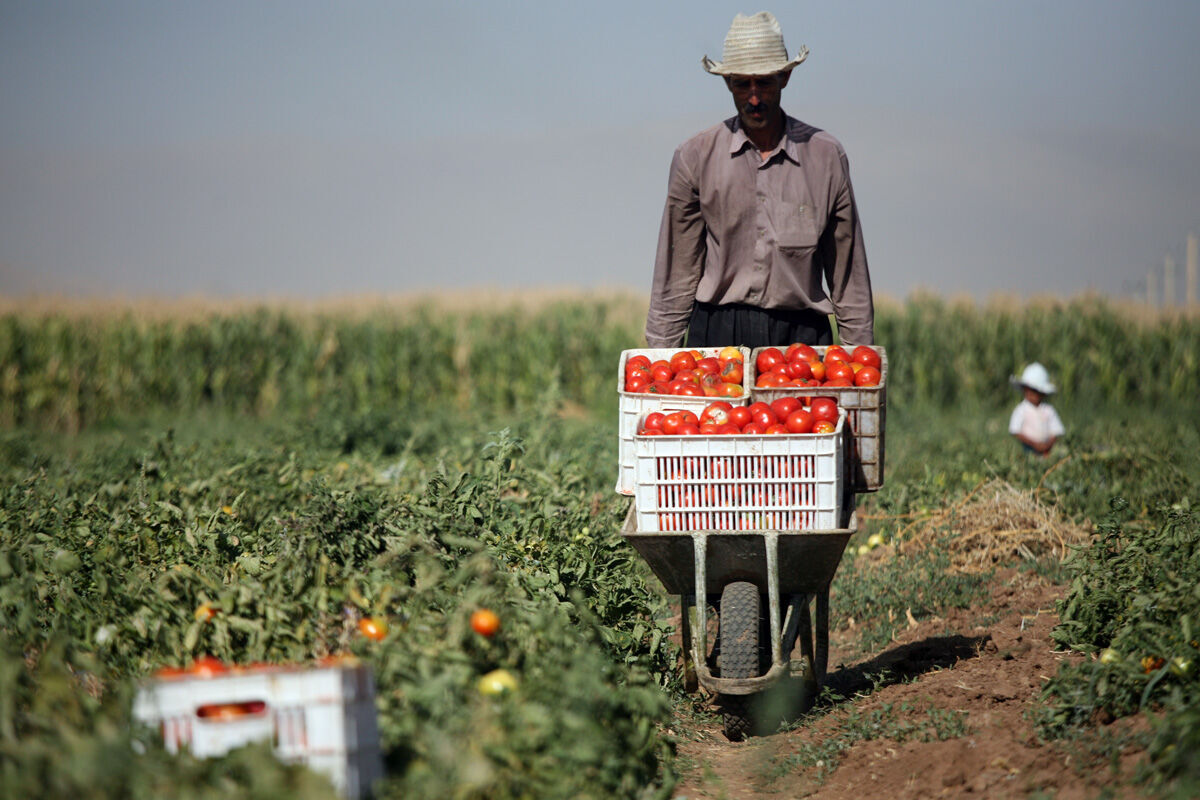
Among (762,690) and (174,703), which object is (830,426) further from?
(174,703)

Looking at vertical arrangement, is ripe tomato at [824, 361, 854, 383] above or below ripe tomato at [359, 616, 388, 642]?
above

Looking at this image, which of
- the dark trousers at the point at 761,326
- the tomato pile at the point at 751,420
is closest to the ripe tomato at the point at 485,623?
the tomato pile at the point at 751,420

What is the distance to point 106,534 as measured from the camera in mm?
5195

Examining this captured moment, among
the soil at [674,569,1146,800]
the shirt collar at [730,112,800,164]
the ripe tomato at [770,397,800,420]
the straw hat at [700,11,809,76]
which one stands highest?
the straw hat at [700,11,809,76]

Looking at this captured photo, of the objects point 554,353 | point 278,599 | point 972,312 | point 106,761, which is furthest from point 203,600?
point 972,312

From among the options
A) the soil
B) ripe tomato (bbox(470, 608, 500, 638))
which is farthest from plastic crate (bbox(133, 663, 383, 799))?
the soil

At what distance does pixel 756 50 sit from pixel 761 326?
119 cm

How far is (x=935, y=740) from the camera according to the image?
4.39 metres

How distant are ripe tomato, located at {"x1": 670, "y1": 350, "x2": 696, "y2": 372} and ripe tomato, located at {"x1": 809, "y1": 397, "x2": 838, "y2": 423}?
0.64 m

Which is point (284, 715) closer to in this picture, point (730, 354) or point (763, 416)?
point (763, 416)

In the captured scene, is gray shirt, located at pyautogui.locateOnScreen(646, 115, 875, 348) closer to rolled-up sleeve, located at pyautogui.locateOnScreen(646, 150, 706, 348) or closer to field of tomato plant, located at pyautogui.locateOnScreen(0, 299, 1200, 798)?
rolled-up sleeve, located at pyautogui.locateOnScreen(646, 150, 706, 348)

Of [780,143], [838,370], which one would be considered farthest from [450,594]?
[780,143]

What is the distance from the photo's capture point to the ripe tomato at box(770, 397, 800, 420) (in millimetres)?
4555

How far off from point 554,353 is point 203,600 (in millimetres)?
14685
